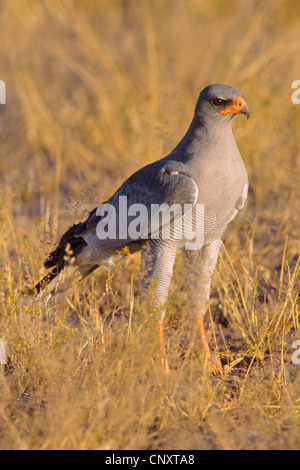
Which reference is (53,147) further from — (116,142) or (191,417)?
(191,417)

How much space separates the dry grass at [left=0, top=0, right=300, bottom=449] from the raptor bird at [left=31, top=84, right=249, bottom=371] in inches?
7.2

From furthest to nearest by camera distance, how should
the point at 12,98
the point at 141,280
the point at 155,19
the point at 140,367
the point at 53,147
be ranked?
1. the point at 155,19
2. the point at 12,98
3. the point at 53,147
4. the point at 141,280
5. the point at 140,367

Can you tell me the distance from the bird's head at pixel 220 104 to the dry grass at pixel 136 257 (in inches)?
31.1

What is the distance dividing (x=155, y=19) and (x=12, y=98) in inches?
108

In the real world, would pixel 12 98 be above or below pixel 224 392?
above

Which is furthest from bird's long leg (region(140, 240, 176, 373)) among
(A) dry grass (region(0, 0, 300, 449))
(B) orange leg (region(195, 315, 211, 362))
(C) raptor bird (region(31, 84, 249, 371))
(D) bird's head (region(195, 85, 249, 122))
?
(D) bird's head (region(195, 85, 249, 122))

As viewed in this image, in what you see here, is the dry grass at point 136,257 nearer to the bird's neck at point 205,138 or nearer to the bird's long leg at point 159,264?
the bird's long leg at point 159,264

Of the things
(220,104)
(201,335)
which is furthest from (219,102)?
(201,335)

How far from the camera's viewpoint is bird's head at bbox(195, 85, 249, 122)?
11.3ft

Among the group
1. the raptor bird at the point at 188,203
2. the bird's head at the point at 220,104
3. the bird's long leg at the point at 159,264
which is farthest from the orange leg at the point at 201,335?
the bird's head at the point at 220,104

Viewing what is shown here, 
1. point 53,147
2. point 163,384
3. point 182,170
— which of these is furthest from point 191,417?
point 53,147

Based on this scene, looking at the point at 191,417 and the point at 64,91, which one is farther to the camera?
the point at 64,91

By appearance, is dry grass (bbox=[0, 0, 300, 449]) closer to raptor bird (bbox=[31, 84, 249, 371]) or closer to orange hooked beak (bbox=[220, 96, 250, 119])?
raptor bird (bbox=[31, 84, 249, 371])

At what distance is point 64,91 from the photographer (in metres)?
8.66
